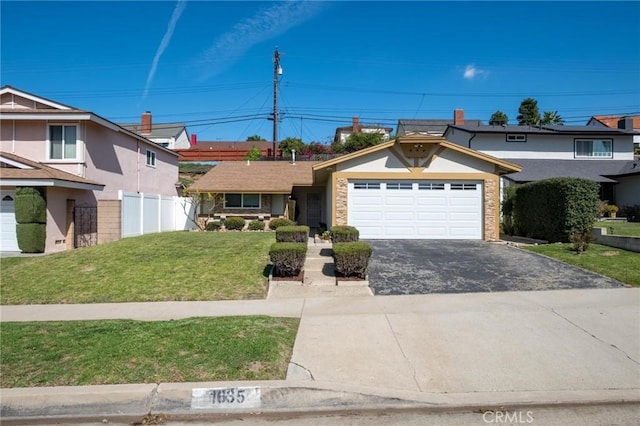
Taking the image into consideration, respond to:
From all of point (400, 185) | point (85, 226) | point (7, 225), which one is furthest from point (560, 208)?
point (7, 225)

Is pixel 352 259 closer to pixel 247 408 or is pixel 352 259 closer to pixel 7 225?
pixel 247 408

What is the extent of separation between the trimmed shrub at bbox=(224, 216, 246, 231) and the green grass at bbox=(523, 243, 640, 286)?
14.5m

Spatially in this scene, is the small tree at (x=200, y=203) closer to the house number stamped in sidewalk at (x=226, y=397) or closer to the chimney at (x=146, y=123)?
the house number stamped in sidewalk at (x=226, y=397)

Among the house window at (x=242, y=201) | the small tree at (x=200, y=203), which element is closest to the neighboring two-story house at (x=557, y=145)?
the house window at (x=242, y=201)

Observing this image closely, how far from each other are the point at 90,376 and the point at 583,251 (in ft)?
42.1

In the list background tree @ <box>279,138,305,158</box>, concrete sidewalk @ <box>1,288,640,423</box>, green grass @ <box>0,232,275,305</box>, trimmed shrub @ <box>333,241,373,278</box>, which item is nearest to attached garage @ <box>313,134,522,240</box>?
green grass @ <box>0,232,275,305</box>

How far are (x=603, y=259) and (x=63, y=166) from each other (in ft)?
64.5

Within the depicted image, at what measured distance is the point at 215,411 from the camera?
13.3ft

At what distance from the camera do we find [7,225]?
49.2ft

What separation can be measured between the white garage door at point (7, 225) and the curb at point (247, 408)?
Result: 44.0 ft

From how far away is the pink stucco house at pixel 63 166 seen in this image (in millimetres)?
14922

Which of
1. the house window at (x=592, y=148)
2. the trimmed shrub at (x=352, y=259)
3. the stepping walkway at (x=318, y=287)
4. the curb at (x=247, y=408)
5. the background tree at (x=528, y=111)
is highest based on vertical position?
the background tree at (x=528, y=111)

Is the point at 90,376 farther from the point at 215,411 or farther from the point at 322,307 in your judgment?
the point at 322,307

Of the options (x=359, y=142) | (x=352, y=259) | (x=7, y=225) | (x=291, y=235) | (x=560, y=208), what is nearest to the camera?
(x=352, y=259)
